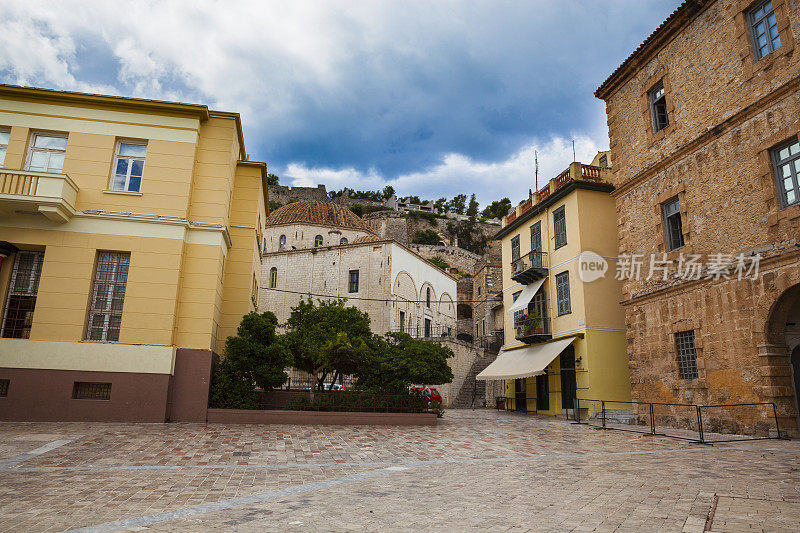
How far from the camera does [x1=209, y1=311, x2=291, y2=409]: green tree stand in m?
14.1

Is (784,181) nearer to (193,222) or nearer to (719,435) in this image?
(719,435)

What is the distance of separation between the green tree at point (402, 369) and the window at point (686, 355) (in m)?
6.82

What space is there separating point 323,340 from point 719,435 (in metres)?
10.9

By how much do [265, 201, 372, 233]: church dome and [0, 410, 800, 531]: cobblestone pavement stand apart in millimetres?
33222

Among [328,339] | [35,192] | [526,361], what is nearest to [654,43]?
[526,361]

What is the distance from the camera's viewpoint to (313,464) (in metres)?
8.22

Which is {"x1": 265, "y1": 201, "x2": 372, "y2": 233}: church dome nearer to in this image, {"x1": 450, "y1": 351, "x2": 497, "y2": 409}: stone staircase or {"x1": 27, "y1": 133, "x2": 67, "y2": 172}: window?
{"x1": 450, "y1": 351, "x2": 497, "y2": 409}: stone staircase

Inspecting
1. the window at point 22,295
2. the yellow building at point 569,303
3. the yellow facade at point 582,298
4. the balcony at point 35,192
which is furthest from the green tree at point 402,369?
the balcony at point 35,192

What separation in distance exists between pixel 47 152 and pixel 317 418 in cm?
1090

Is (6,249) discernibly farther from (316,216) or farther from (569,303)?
(316,216)

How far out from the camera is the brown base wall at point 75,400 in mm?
12438

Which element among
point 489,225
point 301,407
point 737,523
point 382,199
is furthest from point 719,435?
point 382,199

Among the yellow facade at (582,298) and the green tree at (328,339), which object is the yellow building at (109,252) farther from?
the yellow facade at (582,298)

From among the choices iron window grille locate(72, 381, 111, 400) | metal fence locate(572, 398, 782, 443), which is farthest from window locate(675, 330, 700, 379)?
iron window grille locate(72, 381, 111, 400)
